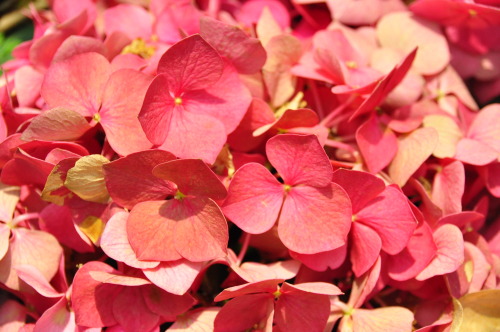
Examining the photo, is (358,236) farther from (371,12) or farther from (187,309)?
(371,12)

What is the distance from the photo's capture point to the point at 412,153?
0.51m

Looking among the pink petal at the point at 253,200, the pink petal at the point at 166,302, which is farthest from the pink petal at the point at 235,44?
the pink petal at the point at 166,302

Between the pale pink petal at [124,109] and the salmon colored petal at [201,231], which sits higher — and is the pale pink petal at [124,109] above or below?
above

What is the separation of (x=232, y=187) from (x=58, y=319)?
0.18 meters

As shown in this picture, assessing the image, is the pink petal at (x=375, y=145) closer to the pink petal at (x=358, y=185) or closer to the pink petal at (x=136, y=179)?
the pink petal at (x=358, y=185)

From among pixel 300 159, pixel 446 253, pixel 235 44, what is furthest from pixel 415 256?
pixel 235 44

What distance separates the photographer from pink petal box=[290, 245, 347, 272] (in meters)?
0.46

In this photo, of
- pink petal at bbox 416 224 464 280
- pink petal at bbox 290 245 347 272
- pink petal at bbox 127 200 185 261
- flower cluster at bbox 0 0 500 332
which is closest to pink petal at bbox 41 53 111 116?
flower cluster at bbox 0 0 500 332

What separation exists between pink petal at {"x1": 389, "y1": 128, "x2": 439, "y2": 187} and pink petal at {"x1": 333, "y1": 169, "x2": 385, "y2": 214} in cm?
5

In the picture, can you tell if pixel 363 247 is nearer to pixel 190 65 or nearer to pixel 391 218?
pixel 391 218

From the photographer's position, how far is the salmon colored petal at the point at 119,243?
16.6 inches

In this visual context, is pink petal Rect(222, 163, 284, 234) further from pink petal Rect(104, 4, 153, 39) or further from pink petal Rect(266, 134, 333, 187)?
pink petal Rect(104, 4, 153, 39)

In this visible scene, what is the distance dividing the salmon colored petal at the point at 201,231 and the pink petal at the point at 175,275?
11 mm

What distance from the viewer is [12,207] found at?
0.50m
